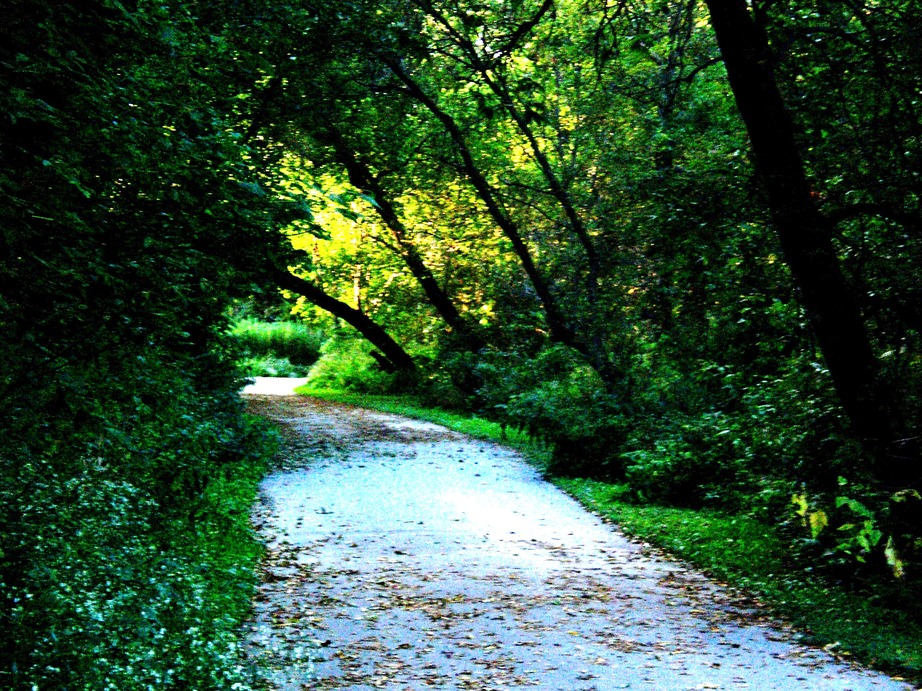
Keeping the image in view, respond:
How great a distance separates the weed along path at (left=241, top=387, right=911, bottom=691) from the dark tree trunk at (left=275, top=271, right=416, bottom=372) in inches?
500

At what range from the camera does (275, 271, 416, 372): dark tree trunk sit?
26922 mm

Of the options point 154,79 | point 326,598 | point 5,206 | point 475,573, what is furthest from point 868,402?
point 5,206

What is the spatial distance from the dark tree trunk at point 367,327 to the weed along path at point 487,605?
12.7m

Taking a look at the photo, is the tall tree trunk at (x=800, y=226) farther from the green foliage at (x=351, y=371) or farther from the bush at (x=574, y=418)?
the green foliage at (x=351, y=371)

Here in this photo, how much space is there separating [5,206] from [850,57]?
282 inches

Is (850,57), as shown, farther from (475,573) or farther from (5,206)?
(5,206)

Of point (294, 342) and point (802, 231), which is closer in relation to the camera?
point (802, 231)

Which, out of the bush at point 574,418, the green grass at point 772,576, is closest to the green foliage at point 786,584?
the green grass at point 772,576

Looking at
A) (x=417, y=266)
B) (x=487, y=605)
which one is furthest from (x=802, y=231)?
(x=417, y=266)

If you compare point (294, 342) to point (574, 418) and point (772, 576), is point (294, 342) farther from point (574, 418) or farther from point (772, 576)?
point (772, 576)

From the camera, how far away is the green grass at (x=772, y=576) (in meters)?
6.84

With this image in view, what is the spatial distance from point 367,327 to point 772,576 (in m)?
20.7

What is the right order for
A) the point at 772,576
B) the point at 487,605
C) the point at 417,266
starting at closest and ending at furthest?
the point at 487,605, the point at 772,576, the point at 417,266

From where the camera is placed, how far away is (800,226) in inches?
306
